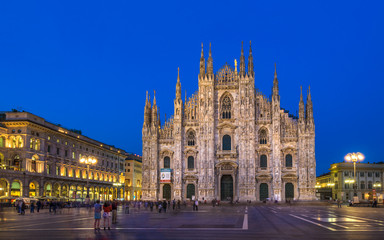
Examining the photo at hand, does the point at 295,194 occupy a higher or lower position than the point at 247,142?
lower

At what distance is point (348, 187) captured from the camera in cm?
11875

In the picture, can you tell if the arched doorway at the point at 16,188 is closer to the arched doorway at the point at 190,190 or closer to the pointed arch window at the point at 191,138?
the arched doorway at the point at 190,190

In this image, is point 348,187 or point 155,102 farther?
point 348,187

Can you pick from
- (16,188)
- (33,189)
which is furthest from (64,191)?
(16,188)

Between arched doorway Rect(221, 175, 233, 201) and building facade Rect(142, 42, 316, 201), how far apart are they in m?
0.02

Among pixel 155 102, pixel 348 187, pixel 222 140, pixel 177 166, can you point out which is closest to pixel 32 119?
pixel 155 102

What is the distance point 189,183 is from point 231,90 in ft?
59.6

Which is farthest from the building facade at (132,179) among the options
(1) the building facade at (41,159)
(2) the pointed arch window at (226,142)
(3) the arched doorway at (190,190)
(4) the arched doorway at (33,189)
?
(2) the pointed arch window at (226,142)

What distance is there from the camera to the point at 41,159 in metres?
75.6

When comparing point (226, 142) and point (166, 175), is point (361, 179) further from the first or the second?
point (166, 175)

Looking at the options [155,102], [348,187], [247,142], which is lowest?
[348,187]

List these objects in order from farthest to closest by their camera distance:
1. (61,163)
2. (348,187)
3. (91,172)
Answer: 1. (348,187)
2. (91,172)
3. (61,163)

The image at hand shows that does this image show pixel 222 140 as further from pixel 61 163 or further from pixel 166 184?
pixel 61 163

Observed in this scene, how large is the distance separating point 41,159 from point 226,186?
107ft
